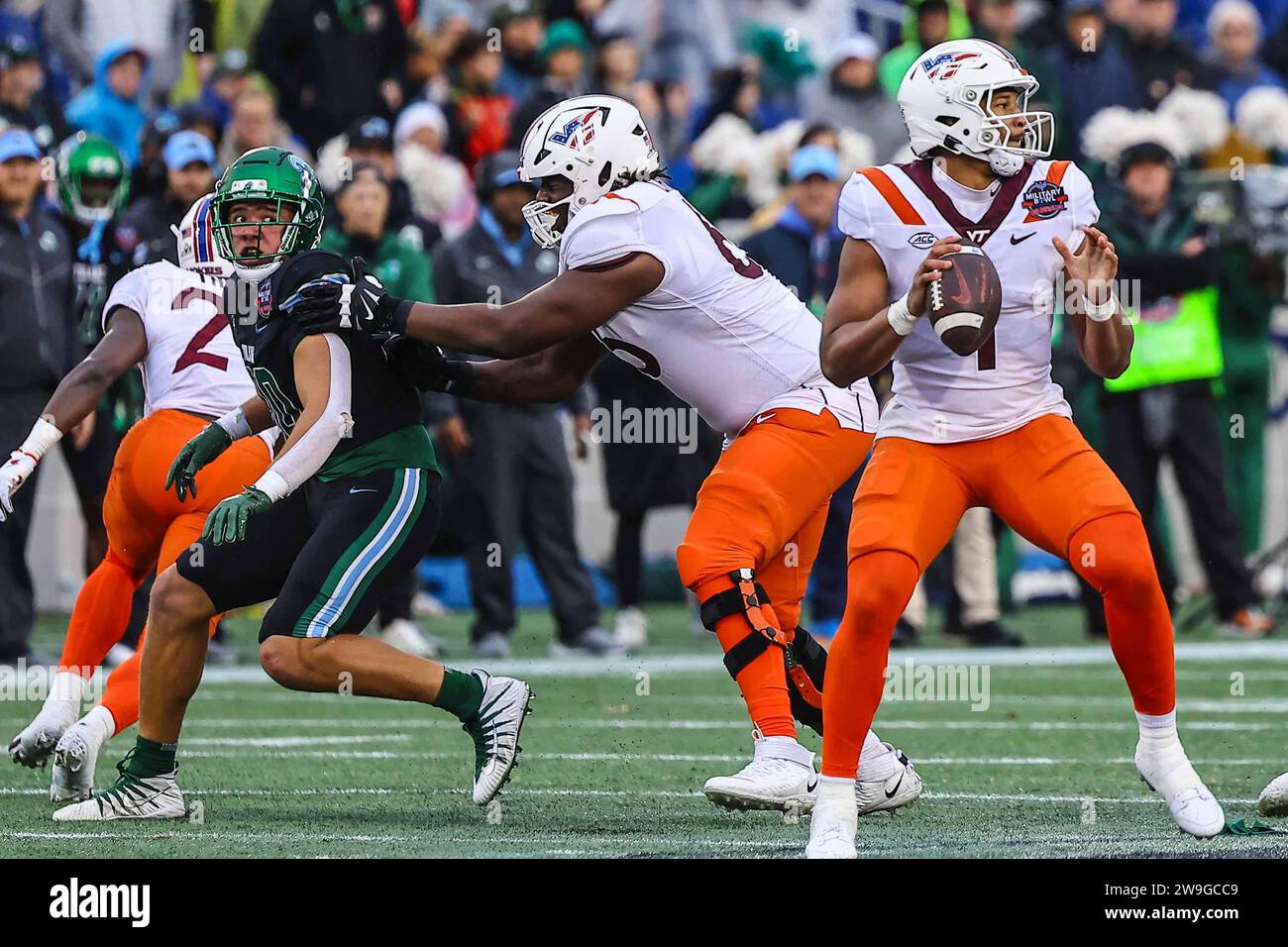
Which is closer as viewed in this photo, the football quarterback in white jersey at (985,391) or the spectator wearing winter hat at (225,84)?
the football quarterback in white jersey at (985,391)

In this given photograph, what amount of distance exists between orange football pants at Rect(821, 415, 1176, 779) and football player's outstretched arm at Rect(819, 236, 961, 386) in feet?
1.07

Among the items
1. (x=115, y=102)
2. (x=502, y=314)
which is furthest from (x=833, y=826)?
(x=115, y=102)

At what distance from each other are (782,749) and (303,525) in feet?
4.65

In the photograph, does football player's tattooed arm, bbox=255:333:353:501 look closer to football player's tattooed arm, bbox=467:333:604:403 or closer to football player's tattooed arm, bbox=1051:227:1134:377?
football player's tattooed arm, bbox=467:333:604:403

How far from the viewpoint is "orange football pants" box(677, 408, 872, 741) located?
6.25 meters

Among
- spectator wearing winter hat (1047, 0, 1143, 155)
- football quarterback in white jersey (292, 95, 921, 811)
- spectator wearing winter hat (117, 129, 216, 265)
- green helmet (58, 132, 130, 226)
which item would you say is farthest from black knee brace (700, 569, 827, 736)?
spectator wearing winter hat (1047, 0, 1143, 155)

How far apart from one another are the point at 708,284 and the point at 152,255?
363 cm

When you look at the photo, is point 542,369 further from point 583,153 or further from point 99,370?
point 99,370

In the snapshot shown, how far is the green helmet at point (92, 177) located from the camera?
10.8 m

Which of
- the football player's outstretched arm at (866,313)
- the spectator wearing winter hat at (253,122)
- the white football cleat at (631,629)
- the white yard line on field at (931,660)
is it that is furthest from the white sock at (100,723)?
the spectator wearing winter hat at (253,122)

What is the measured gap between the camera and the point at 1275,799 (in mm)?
5965

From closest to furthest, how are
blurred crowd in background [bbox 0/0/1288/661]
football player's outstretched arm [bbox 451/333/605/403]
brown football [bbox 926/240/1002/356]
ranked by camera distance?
1. brown football [bbox 926/240/1002/356]
2. football player's outstretched arm [bbox 451/333/605/403]
3. blurred crowd in background [bbox 0/0/1288/661]

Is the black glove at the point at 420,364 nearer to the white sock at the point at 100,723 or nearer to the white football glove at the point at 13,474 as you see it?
the white football glove at the point at 13,474

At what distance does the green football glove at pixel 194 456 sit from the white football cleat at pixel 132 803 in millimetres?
781
